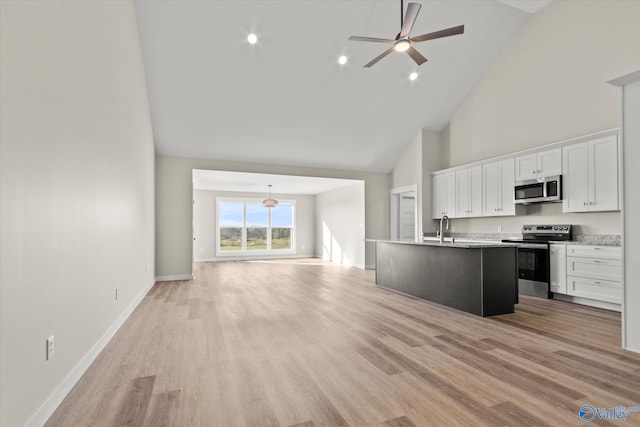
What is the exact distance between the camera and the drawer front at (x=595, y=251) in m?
3.97

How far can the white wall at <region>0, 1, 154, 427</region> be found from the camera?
4.70 ft

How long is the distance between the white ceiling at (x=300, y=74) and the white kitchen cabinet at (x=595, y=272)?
3707 millimetres

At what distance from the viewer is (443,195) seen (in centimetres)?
697

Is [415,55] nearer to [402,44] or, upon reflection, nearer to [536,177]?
[402,44]

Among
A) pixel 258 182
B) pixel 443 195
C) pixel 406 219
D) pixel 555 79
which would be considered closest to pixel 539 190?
pixel 555 79

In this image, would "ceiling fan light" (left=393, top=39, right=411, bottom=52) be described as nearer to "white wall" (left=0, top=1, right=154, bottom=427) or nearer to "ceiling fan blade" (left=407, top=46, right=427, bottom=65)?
"ceiling fan blade" (left=407, top=46, right=427, bottom=65)

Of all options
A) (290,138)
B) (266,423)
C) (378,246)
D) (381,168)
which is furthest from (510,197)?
(266,423)

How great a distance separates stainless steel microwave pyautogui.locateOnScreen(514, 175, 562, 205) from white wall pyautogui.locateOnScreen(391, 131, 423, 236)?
2.13 m

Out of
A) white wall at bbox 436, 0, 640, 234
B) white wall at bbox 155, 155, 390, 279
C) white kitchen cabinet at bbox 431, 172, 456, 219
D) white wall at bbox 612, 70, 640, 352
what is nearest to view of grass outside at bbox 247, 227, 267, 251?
white wall at bbox 155, 155, 390, 279

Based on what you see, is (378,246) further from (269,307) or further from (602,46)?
(602,46)

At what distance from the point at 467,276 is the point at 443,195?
341 cm

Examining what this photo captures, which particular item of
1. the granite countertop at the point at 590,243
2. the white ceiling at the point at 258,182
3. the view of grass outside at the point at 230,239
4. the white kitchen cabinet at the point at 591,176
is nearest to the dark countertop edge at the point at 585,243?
the granite countertop at the point at 590,243

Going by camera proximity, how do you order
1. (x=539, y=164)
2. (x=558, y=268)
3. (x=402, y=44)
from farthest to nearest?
(x=539, y=164), (x=558, y=268), (x=402, y=44)

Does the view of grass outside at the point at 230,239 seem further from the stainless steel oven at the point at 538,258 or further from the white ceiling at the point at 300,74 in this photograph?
the stainless steel oven at the point at 538,258
